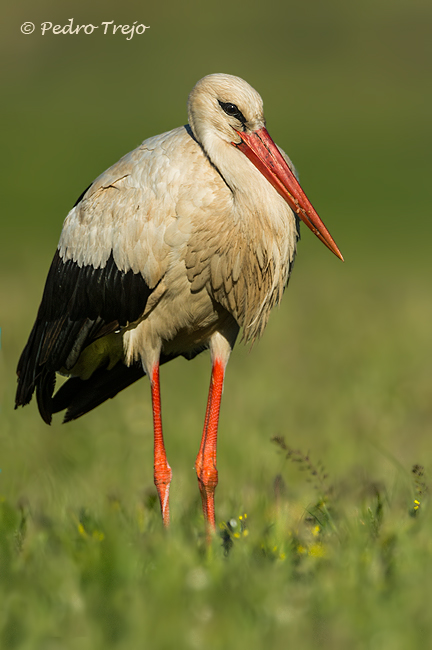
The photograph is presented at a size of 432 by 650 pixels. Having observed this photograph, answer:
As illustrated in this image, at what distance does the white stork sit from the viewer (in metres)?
4.29

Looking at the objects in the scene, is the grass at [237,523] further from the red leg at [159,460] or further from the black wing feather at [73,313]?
the black wing feather at [73,313]

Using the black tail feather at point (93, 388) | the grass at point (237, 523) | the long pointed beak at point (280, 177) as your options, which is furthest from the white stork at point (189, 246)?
the grass at point (237, 523)

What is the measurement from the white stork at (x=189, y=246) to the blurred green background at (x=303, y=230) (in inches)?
19.9

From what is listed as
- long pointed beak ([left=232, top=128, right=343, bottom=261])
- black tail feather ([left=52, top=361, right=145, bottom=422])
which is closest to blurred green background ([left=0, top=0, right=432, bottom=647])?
black tail feather ([left=52, top=361, right=145, bottom=422])

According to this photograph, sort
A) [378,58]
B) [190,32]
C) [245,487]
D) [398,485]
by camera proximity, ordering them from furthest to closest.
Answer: [190,32]
[378,58]
[245,487]
[398,485]

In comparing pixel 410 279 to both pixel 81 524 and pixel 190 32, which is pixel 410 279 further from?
pixel 190 32

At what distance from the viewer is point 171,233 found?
4.27 metres

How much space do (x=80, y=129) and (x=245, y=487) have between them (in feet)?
86.8

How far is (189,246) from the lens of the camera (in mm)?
4289

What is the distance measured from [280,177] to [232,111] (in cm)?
36

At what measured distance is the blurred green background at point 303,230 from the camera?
6.31 metres

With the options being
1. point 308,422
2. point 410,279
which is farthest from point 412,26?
point 308,422

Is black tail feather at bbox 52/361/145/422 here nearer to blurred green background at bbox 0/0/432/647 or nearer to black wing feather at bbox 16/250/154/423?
black wing feather at bbox 16/250/154/423

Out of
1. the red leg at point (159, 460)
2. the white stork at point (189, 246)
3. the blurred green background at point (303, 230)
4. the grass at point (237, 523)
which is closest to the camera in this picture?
the grass at point (237, 523)
